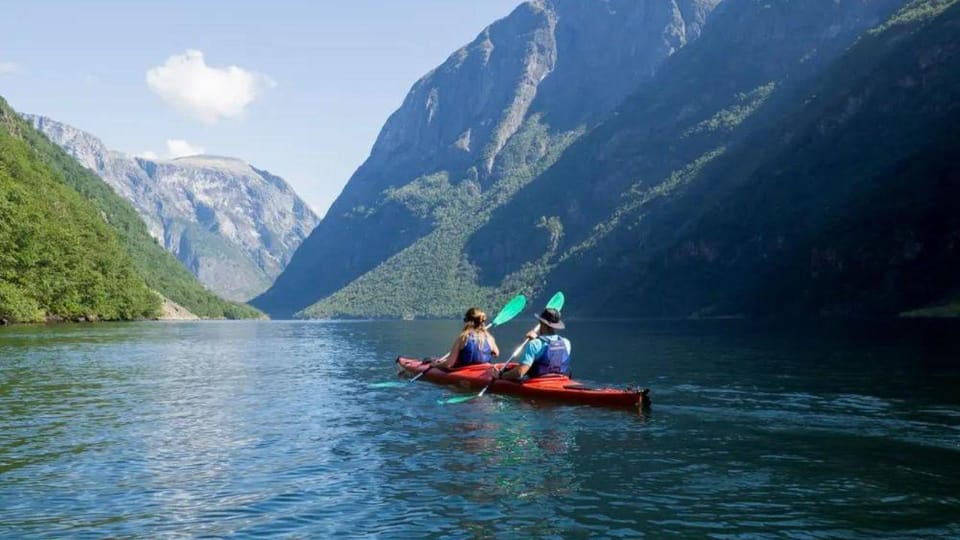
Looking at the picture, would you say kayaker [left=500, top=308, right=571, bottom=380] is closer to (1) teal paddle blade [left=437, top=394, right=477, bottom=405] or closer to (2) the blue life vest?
(1) teal paddle blade [left=437, top=394, right=477, bottom=405]

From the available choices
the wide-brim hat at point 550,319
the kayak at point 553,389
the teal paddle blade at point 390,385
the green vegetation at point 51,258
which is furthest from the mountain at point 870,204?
the green vegetation at point 51,258

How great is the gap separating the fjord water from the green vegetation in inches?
2672

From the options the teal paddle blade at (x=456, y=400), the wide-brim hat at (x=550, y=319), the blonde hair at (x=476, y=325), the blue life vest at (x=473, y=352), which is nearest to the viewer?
the wide-brim hat at (x=550, y=319)

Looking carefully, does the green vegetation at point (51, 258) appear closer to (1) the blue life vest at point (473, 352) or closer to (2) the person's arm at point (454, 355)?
(2) the person's arm at point (454, 355)

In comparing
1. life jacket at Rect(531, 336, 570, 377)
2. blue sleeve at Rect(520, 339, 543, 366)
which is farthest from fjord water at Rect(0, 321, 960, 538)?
blue sleeve at Rect(520, 339, 543, 366)

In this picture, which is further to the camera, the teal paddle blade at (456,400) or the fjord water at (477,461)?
the teal paddle blade at (456,400)

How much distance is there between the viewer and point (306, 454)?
58.7 feet

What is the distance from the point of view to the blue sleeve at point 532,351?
2492cm

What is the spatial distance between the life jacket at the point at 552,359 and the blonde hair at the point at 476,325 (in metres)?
3.45

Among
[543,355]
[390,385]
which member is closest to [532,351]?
[543,355]

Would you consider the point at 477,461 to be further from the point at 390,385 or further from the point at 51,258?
the point at 51,258

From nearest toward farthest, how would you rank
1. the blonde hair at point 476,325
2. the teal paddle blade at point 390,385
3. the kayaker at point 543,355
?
the kayaker at point 543,355, the blonde hair at point 476,325, the teal paddle blade at point 390,385

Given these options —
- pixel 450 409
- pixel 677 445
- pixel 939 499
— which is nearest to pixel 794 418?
pixel 677 445

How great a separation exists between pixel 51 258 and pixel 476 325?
8766 centimetres
